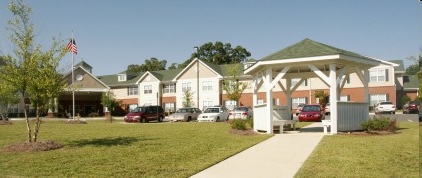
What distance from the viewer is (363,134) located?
57.8 ft

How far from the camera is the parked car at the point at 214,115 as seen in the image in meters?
35.7

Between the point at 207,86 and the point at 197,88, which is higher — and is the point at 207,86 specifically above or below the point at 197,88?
above

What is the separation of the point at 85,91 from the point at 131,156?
163 ft

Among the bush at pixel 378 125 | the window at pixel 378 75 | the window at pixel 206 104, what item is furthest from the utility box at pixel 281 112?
the window at pixel 206 104

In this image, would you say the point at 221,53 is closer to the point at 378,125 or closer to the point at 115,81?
the point at 115,81

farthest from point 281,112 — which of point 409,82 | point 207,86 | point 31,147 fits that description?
point 409,82

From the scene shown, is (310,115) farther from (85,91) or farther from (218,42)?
(218,42)

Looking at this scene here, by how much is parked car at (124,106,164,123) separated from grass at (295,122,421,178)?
25.5 metres

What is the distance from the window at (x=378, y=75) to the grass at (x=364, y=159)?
38780 mm

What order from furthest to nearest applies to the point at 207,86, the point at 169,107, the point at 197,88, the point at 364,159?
1. the point at 169,107
2. the point at 207,86
3. the point at 197,88
4. the point at 364,159

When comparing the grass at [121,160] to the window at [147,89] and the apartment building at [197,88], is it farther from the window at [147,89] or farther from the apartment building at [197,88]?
the window at [147,89]

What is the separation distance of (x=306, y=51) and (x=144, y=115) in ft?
73.1

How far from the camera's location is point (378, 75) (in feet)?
168

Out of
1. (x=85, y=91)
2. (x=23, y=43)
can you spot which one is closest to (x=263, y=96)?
(x=85, y=91)
